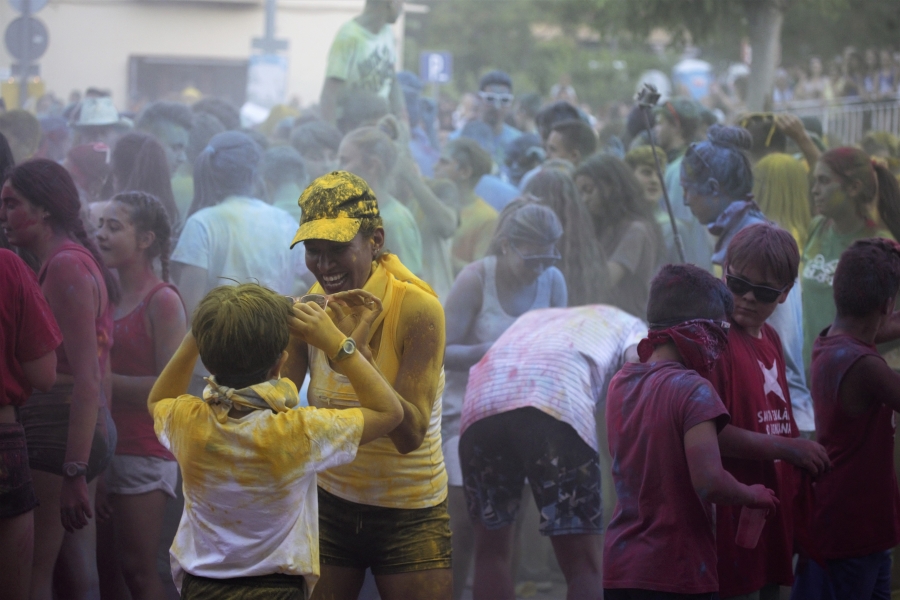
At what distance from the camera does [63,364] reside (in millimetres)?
3762

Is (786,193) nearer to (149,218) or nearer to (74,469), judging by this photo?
(149,218)

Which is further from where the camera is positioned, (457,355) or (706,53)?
(706,53)

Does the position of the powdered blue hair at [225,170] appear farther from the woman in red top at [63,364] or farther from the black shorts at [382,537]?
the black shorts at [382,537]

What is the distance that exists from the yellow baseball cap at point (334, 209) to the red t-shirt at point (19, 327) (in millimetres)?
1034

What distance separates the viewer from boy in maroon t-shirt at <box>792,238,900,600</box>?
3.56 m

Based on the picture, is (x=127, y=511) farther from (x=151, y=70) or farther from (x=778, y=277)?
(x=151, y=70)

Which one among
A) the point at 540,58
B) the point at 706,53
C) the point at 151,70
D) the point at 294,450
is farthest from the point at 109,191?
the point at 540,58

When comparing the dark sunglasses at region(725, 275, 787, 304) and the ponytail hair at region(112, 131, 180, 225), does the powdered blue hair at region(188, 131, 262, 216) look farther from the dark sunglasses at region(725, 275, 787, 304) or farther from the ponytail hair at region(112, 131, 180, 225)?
the dark sunglasses at region(725, 275, 787, 304)

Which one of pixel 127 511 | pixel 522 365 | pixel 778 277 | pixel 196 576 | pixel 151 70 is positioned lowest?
pixel 127 511

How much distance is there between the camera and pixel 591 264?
18.1ft

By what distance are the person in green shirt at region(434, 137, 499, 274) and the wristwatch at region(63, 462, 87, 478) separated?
336 cm

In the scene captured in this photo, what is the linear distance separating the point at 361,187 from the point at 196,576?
1.21m

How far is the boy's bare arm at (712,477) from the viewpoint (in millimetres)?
2764

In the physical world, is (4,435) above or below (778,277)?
below
